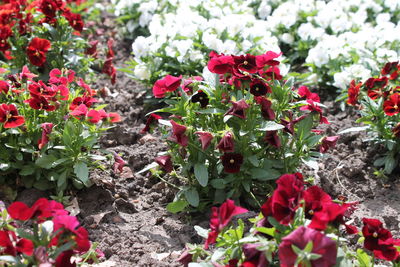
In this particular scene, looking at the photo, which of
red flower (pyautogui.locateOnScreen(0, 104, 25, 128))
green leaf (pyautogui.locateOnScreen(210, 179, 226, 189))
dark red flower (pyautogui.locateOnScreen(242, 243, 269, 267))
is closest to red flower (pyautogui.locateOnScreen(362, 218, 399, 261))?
dark red flower (pyautogui.locateOnScreen(242, 243, 269, 267))

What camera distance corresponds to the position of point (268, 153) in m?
2.90

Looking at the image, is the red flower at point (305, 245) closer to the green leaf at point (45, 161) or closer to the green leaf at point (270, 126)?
the green leaf at point (270, 126)

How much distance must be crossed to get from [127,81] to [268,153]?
205cm

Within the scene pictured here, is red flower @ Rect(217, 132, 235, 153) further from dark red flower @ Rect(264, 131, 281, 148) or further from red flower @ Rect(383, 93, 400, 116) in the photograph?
red flower @ Rect(383, 93, 400, 116)

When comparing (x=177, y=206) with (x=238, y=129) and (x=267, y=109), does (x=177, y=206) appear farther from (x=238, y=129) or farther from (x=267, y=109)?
(x=267, y=109)

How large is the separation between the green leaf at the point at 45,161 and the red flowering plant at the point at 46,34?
124 centimetres

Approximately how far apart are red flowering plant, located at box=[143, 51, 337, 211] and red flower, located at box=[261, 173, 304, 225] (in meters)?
0.67

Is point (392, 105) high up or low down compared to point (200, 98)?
down

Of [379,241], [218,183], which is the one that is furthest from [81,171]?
[379,241]

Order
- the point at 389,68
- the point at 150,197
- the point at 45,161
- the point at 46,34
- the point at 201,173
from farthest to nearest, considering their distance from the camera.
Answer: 1. the point at 46,34
2. the point at 389,68
3. the point at 150,197
4. the point at 45,161
5. the point at 201,173

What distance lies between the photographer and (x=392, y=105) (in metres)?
3.05

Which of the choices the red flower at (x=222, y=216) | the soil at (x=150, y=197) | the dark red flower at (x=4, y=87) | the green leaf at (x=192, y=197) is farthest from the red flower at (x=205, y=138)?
the dark red flower at (x=4, y=87)

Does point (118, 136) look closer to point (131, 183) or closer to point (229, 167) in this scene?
point (131, 183)

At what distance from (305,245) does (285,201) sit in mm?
186
